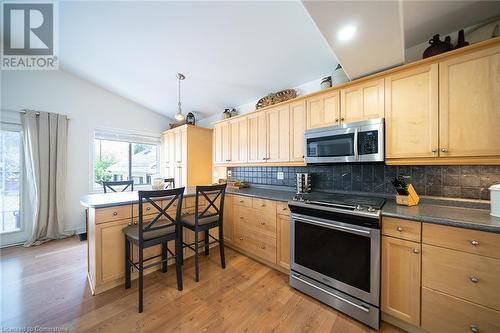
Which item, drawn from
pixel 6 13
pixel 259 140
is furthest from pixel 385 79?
pixel 6 13

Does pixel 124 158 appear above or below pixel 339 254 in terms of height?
above

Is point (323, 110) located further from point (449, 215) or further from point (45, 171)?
point (45, 171)

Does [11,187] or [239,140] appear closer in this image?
[11,187]

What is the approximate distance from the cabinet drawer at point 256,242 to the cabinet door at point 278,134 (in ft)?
3.52

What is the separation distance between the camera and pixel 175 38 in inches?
89.7

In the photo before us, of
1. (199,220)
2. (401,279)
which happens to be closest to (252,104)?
(199,220)

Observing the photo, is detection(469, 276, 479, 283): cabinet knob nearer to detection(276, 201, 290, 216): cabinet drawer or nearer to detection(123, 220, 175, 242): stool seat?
detection(276, 201, 290, 216): cabinet drawer

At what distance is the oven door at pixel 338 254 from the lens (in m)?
1.52

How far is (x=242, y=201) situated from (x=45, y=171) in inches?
135

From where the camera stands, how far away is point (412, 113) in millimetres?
1698

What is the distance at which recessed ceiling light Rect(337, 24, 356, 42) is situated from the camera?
1.36 m

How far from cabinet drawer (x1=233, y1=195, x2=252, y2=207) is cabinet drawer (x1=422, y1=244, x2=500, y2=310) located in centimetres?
180

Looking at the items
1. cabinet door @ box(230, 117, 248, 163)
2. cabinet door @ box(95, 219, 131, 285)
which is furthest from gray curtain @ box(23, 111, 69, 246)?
cabinet door @ box(230, 117, 248, 163)

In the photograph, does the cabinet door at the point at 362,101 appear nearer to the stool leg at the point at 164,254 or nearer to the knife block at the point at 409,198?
the knife block at the point at 409,198
